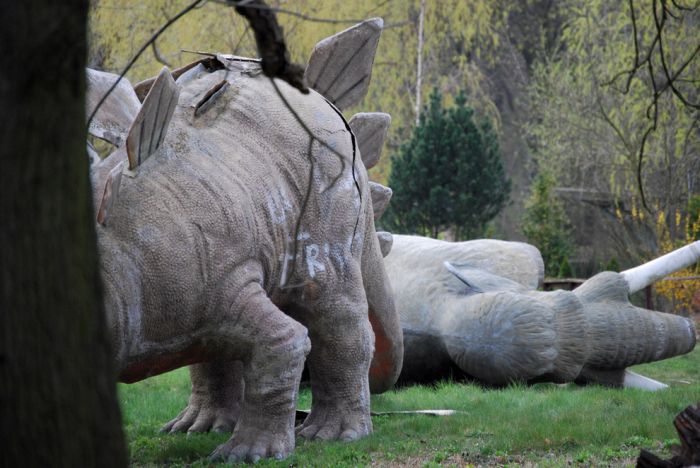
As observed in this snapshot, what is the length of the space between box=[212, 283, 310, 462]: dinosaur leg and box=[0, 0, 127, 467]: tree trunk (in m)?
2.67

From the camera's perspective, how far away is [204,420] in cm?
605

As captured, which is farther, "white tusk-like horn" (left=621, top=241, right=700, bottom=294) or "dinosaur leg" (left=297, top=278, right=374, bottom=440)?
"white tusk-like horn" (left=621, top=241, right=700, bottom=294)

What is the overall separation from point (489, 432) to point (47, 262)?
3.81 meters

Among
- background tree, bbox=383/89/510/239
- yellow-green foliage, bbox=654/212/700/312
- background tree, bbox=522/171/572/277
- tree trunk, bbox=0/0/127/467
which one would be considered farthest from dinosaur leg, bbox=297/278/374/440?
background tree, bbox=522/171/572/277

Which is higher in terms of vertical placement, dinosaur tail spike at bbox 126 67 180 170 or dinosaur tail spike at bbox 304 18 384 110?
dinosaur tail spike at bbox 304 18 384 110

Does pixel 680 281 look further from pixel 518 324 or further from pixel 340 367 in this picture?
pixel 340 367

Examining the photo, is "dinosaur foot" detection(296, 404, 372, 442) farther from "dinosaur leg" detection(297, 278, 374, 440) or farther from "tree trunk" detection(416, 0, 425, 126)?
"tree trunk" detection(416, 0, 425, 126)

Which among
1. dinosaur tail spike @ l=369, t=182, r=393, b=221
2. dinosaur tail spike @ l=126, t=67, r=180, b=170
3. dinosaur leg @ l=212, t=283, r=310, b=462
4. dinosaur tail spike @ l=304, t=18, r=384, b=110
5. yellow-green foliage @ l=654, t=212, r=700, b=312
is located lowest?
yellow-green foliage @ l=654, t=212, r=700, b=312

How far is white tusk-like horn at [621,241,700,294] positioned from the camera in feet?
29.1

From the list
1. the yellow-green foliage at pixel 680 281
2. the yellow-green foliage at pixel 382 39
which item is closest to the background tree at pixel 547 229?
the yellow-green foliage at pixel 680 281

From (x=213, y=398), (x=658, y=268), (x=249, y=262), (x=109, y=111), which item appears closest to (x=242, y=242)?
(x=249, y=262)

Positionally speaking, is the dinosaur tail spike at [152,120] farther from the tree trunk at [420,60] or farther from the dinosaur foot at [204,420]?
the tree trunk at [420,60]

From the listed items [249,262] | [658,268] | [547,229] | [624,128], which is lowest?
[547,229]

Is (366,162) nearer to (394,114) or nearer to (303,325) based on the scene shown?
(303,325)
